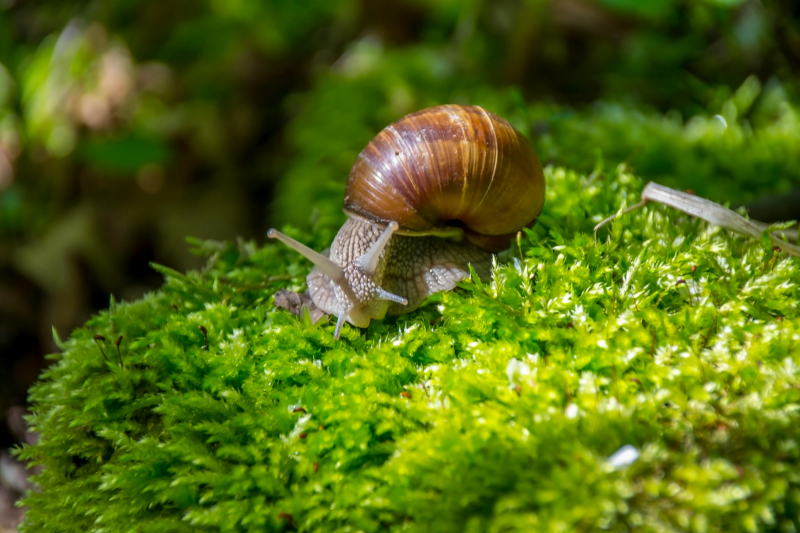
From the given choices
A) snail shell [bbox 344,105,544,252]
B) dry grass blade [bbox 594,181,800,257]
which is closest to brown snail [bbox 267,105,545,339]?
snail shell [bbox 344,105,544,252]

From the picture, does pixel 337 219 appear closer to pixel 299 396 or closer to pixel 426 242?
pixel 426 242

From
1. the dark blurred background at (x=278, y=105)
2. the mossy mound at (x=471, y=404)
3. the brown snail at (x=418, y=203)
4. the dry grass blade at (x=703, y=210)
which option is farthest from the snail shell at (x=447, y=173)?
the dark blurred background at (x=278, y=105)

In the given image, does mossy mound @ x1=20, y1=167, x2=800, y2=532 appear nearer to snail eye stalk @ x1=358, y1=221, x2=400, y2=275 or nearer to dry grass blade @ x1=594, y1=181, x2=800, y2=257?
dry grass blade @ x1=594, y1=181, x2=800, y2=257

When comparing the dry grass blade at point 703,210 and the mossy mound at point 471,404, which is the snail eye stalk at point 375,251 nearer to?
the mossy mound at point 471,404

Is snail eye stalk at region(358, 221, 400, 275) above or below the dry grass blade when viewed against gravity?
above

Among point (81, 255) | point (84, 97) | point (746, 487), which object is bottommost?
point (81, 255)

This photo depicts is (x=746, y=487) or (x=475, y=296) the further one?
(x=475, y=296)

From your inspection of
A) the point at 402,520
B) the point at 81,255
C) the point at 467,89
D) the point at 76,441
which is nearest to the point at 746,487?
the point at 402,520
